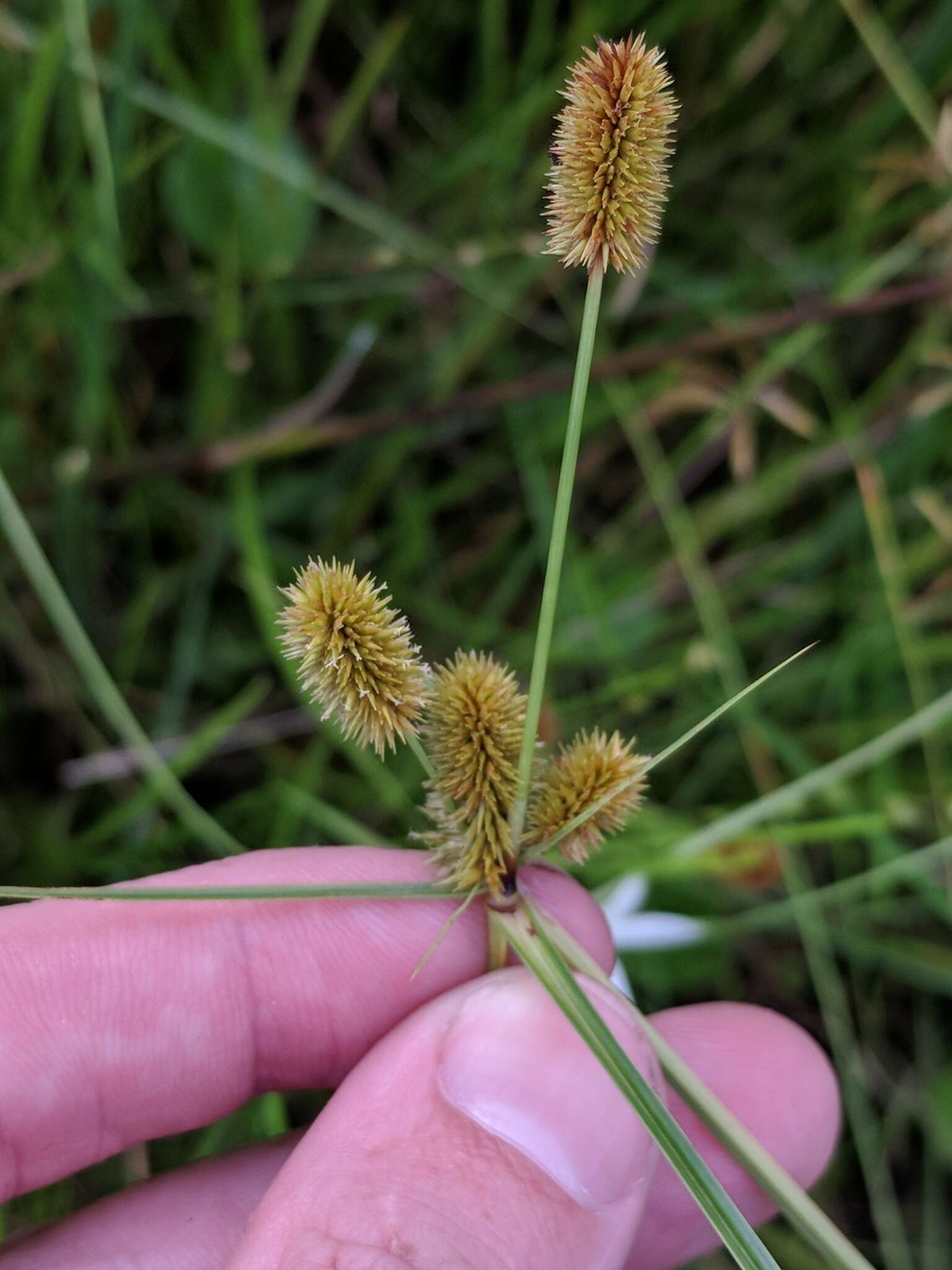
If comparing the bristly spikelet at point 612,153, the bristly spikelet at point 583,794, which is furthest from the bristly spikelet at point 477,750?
the bristly spikelet at point 612,153

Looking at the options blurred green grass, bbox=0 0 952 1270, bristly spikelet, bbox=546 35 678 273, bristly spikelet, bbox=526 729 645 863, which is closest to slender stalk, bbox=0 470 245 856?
blurred green grass, bbox=0 0 952 1270

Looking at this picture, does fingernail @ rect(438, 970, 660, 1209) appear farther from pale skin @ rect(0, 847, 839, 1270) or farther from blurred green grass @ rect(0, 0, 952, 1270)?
blurred green grass @ rect(0, 0, 952, 1270)

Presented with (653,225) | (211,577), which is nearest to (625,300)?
(211,577)

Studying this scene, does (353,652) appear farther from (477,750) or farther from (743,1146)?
(743,1146)

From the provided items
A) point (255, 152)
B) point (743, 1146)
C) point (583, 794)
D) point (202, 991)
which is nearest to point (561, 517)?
point (583, 794)

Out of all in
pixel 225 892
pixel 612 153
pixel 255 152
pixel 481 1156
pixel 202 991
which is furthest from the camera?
pixel 255 152

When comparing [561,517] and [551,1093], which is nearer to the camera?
[561,517]

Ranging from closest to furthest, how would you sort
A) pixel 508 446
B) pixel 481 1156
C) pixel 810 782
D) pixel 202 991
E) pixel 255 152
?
pixel 481 1156 < pixel 810 782 < pixel 202 991 < pixel 255 152 < pixel 508 446

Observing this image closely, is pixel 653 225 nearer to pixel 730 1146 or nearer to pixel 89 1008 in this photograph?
pixel 730 1146
